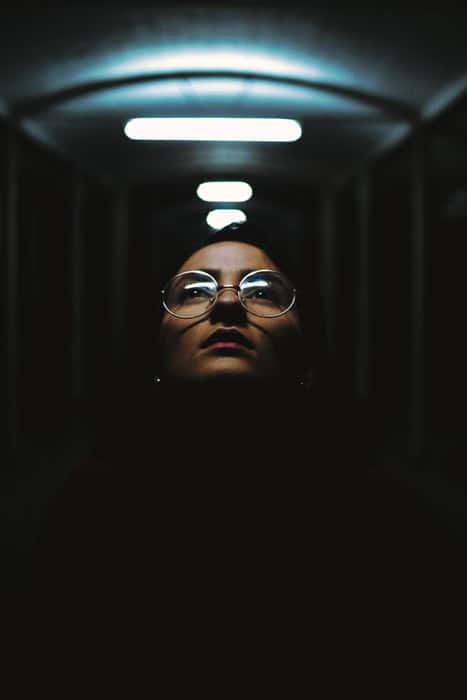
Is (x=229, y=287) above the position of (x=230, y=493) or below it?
above

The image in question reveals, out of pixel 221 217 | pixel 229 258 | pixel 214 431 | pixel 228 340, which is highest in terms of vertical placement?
pixel 221 217

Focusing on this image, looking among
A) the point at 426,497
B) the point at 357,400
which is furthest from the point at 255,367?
the point at 426,497

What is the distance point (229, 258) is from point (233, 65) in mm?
4586

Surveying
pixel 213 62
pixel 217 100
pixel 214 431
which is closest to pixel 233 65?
pixel 213 62

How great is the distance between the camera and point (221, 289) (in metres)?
2.01

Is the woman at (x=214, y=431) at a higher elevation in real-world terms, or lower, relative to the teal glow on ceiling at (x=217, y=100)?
lower

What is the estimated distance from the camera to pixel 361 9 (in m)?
5.18

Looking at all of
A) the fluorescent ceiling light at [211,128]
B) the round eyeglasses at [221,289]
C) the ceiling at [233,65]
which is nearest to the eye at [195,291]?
the round eyeglasses at [221,289]

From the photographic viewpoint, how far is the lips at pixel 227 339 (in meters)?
1.86

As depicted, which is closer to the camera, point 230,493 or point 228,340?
point 230,493

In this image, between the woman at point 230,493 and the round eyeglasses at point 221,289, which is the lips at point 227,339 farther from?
the round eyeglasses at point 221,289

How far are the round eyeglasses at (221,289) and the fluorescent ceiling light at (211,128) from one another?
5.79 meters

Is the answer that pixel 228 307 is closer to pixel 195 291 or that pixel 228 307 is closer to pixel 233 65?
pixel 195 291

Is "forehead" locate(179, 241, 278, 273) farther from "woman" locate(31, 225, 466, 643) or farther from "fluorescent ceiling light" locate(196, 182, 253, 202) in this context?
"fluorescent ceiling light" locate(196, 182, 253, 202)
